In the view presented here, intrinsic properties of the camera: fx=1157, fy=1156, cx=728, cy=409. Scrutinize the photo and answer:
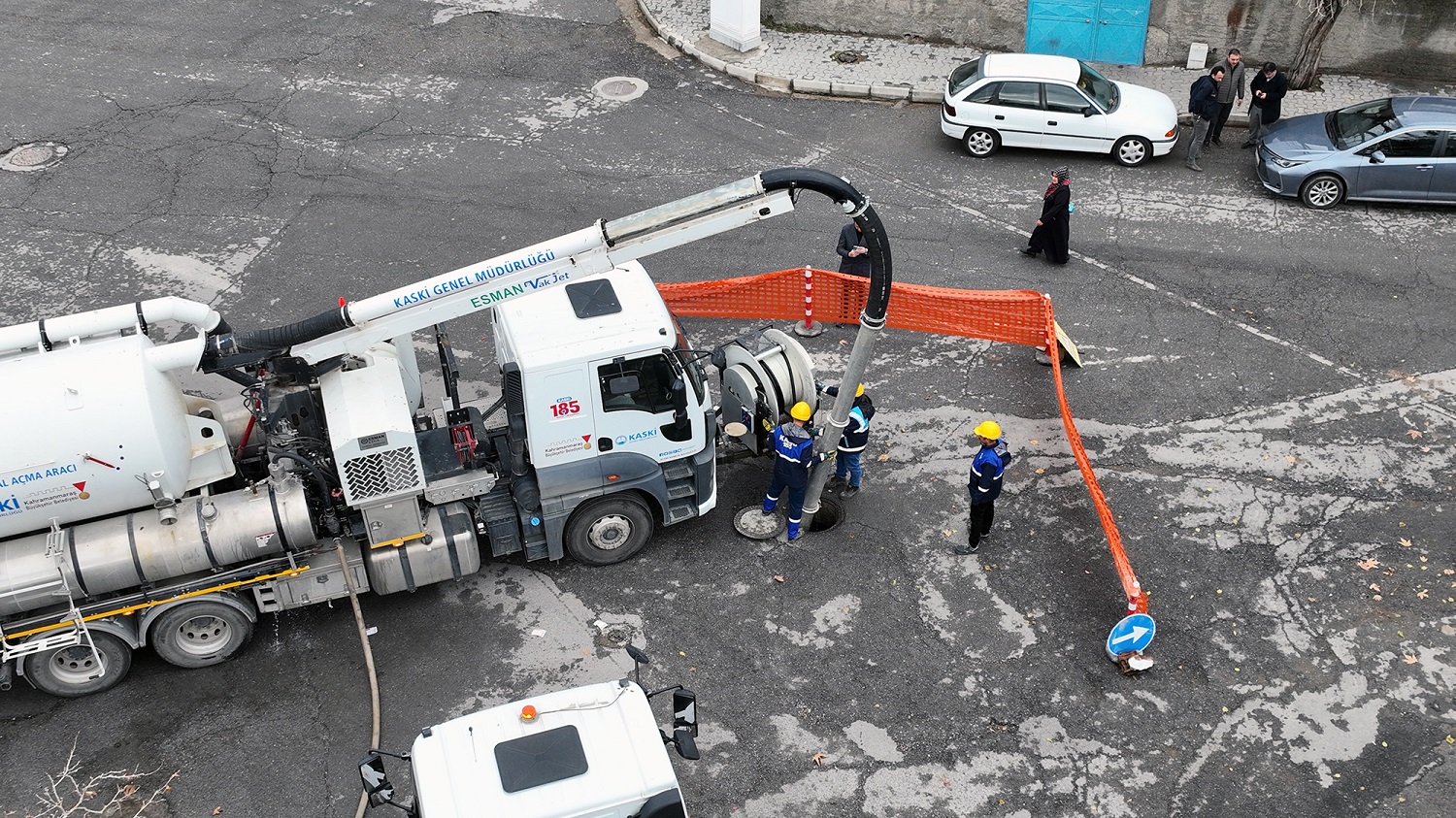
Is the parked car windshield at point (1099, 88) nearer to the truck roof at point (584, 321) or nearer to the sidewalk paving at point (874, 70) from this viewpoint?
the sidewalk paving at point (874, 70)

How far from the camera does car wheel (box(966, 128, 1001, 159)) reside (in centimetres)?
1769

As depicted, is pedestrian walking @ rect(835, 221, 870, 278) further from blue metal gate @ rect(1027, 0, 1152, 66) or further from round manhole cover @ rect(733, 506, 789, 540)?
blue metal gate @ rect(1027, 0, 1152, 66)

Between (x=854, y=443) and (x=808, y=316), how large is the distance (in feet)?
10.2

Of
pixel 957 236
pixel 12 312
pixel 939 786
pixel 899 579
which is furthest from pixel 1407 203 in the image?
pixel 12 312

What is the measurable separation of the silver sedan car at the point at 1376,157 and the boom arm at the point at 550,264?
9.80 m

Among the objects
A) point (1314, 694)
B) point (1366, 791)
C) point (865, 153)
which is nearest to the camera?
point (1366, 791)

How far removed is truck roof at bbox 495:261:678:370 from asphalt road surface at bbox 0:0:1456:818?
233cm

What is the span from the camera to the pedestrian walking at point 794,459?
35.8 ft

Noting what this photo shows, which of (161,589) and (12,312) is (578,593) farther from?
(12,312)

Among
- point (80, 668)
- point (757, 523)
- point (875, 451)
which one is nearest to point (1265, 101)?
point (875, 451)

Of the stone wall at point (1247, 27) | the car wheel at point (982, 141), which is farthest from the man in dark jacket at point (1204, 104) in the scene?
the car wheel at point (982, 141)

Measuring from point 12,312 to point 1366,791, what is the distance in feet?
50.9

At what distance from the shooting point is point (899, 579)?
11.1 meters

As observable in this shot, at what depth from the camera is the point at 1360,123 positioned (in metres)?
16.8
